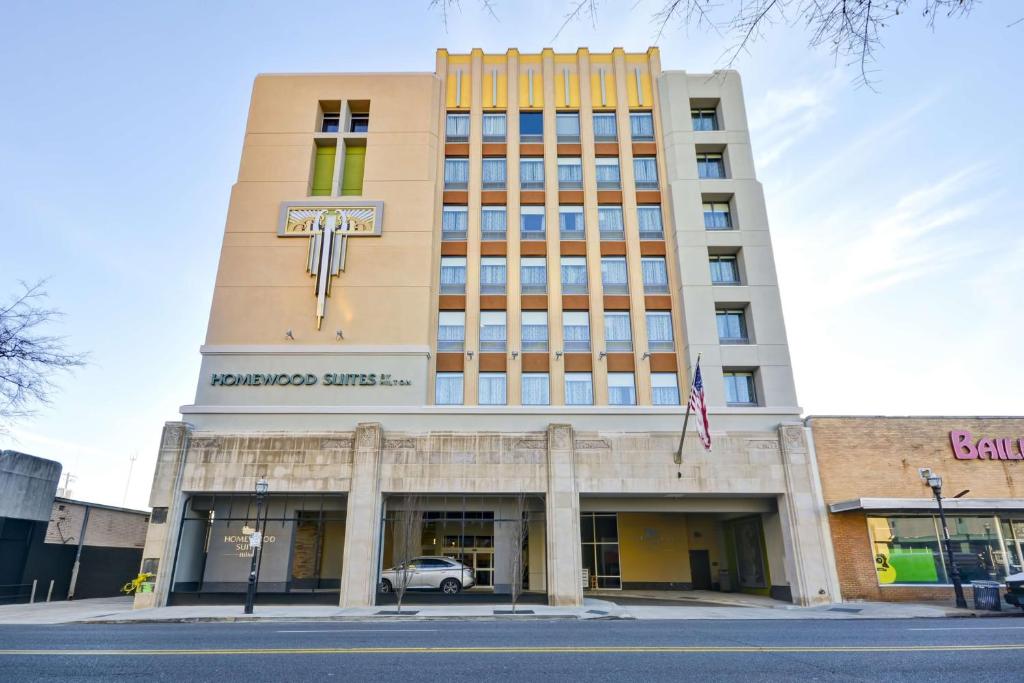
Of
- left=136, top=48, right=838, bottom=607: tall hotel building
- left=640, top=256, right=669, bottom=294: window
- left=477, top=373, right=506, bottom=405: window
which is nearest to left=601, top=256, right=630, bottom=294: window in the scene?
left=136, top=48, right=838, bottom=607: tall hotel building

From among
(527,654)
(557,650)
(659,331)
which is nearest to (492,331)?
(659,331)

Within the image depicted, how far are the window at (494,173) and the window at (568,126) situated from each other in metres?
3.78

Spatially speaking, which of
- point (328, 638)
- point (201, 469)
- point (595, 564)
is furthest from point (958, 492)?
point (201, 469)

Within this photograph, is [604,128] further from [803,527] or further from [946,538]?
[946,538]

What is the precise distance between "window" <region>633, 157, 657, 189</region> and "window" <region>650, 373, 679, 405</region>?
10718 mm

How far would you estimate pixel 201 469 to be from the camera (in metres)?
23.5

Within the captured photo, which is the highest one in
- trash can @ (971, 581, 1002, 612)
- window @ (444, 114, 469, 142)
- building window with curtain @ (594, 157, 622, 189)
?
window @ (444, 114, 469, 142)

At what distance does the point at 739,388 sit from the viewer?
27547mm

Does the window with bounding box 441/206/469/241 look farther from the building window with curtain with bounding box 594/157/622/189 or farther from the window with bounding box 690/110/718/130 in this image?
the window with bounding box 690/110/718/130

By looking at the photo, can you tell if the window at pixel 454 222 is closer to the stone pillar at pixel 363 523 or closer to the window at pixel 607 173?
the window at pixel 607 173

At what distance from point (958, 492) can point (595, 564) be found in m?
16.2

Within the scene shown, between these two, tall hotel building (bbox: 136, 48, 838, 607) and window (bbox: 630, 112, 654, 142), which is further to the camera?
window (bbox: 630, 112, 654, 142)

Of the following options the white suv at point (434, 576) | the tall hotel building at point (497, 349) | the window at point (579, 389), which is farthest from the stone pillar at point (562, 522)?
the white suv at point (434, 576)

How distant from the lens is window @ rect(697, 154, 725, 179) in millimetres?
31797
